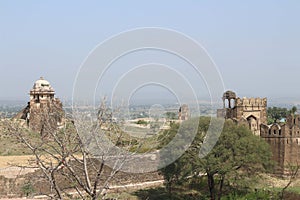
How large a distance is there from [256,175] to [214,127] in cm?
354

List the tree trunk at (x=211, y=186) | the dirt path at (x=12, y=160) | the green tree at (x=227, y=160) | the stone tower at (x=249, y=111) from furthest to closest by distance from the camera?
the stone tower at (x=249, y=111)
the dirt path at (x=12, y=160)
the tree trunk at (x=211, y=186)
the green tree at (x=227, y=160)

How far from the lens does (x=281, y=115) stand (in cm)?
6838

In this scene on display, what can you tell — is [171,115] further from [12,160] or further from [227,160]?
[12,160]

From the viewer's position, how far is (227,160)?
22.2m

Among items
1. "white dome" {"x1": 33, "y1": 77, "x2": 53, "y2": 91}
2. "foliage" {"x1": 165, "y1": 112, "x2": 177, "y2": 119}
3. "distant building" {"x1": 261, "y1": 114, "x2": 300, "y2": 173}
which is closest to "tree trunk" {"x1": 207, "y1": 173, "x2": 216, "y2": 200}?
"distant building" {"x1": 261, "y1": 114, "x2": 300, "y2": 173}

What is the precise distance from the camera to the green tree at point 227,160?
22.0 meters

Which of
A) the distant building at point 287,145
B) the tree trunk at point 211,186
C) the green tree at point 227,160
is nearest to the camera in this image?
the green tree at point 227,160

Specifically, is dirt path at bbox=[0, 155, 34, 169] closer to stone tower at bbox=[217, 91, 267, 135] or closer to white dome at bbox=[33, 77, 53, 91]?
white dome at bbox=[33, 77, 53, 91]

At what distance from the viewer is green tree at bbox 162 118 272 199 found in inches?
867

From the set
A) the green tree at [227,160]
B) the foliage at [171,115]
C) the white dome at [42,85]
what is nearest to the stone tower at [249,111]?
the foliage at [171,115]

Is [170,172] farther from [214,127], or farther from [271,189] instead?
[271,189]

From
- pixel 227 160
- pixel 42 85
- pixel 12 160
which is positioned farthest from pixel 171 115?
pixel 12 160

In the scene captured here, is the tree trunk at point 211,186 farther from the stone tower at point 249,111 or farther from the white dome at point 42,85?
the white dome at point 42,85

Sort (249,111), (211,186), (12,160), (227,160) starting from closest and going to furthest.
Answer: (227,160) → (211,186) → (12,160) → (249,111)
